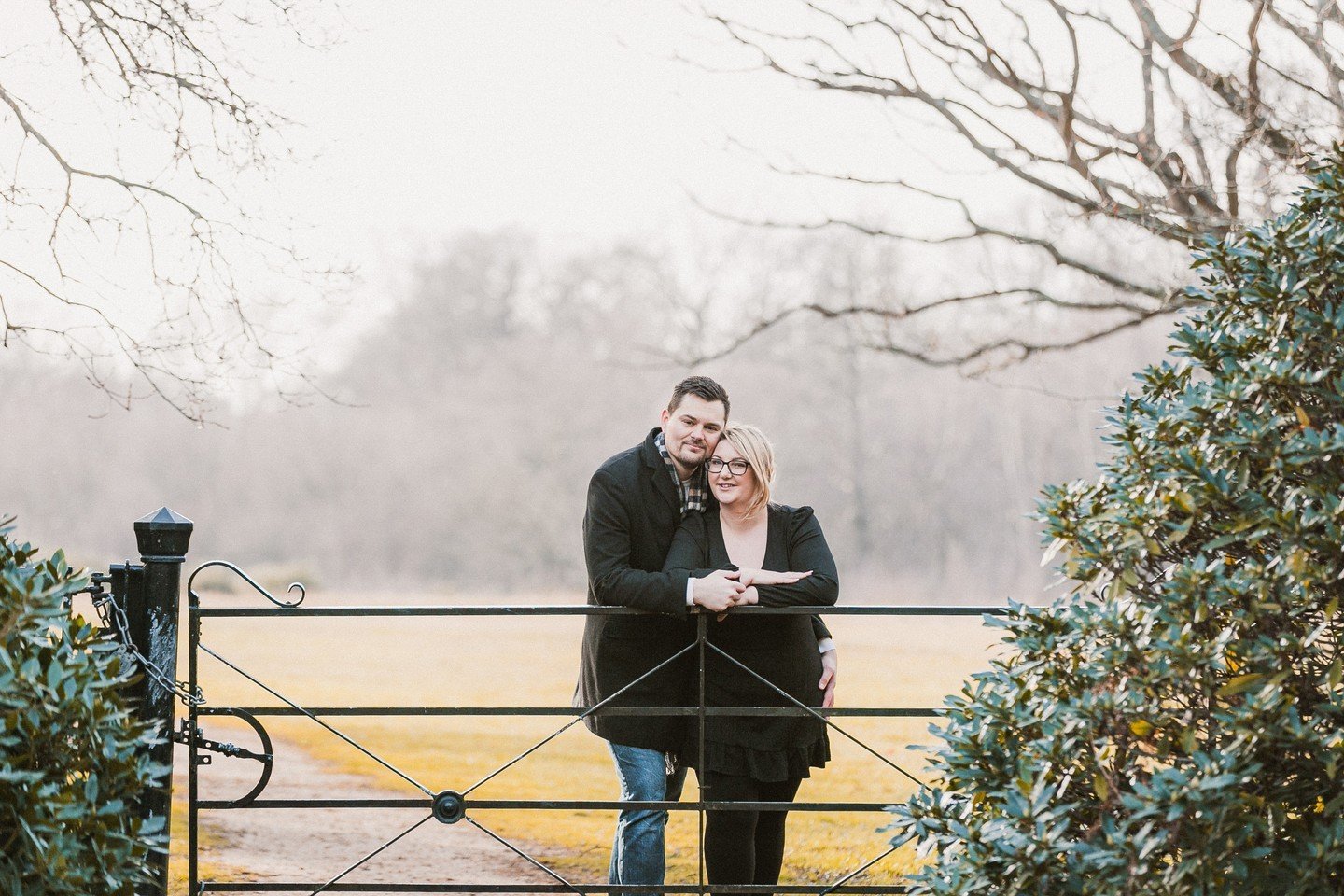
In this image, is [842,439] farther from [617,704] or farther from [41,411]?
[617,704]

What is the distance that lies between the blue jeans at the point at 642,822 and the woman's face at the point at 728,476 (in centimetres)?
84

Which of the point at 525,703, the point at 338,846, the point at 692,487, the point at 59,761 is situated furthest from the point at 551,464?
the point at 59,761

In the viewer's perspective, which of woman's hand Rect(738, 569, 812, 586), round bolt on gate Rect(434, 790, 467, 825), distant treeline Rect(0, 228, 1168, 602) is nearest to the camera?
woman's hand Rect(738, 569, 812, 586)

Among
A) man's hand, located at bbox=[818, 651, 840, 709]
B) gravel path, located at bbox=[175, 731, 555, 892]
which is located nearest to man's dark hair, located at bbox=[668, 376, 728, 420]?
man's hand, located at bbox=[818, 651, 840, 709]

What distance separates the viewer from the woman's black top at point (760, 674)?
A: 4.04 m

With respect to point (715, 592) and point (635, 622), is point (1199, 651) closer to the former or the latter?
point (715, 592)

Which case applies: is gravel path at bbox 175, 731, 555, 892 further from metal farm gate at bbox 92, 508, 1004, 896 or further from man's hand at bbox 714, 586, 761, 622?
man's hand at bbox 714, 586, 761, 622

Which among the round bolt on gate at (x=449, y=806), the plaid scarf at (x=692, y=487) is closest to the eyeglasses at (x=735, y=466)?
the plaid scarf at (x=692, y=487)

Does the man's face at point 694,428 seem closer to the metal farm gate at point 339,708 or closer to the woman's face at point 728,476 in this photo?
the woman's face at point 728,476

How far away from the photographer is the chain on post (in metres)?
3.80

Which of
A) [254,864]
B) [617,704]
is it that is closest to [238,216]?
[254,864]

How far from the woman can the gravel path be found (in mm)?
1994

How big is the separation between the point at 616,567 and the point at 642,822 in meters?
0.83

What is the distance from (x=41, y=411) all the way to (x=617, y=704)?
138 ft
